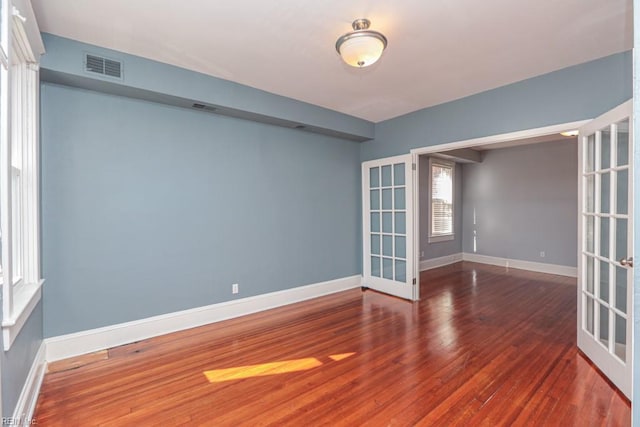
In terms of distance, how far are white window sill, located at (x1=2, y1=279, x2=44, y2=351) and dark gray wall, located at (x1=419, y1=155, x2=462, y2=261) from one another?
6.11m

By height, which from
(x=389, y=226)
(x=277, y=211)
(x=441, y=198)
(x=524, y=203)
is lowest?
(x=389, y=226)

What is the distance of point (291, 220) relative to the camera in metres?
Result: 4.36

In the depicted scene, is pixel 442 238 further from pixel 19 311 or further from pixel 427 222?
pixel 19 311

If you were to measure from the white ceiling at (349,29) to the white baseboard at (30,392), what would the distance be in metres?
2.59

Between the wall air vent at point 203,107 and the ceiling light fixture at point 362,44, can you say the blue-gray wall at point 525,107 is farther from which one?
the wall air vent at point 203,107

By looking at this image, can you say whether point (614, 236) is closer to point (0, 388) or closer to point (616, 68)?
point (616, 68)

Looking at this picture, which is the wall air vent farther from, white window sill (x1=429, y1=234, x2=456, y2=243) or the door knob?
white window sill (x1=429, y1=234, x2=456, y2=243)

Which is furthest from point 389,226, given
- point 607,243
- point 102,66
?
point 102,66

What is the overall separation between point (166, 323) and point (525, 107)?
455 centimetres

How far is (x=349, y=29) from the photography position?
2.43 meters

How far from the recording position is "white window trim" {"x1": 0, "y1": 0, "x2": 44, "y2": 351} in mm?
1585

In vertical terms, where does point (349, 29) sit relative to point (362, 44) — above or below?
above

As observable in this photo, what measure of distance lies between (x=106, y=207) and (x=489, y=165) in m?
7.45

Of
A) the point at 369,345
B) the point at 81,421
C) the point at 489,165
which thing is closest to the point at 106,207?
the point at 81,421
